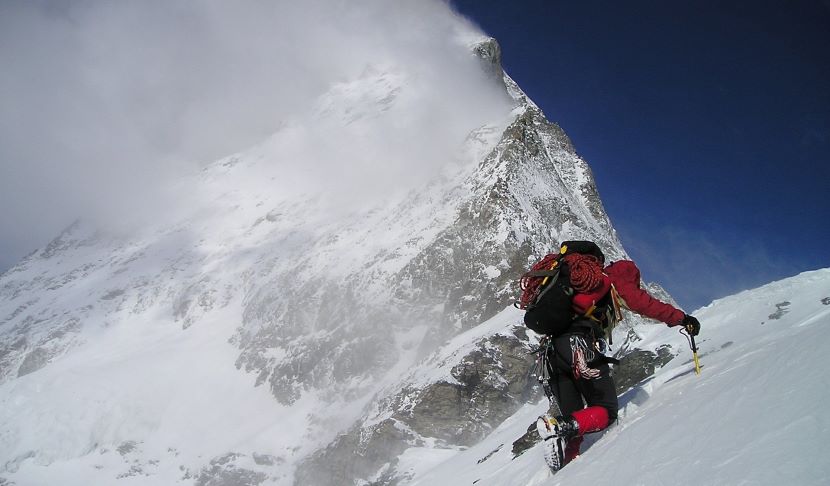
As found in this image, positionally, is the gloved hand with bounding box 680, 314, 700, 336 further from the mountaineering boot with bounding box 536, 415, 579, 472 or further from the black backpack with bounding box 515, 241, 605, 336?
the mountaineering boot with bounding box 536, 415, 579, 472

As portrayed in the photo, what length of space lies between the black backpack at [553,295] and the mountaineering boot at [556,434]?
2.93 feet

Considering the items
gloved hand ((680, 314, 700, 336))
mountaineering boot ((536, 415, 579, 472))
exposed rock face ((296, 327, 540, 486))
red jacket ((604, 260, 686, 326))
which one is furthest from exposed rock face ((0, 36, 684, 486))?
mountaineering boot ((536, 415, 579, 472))

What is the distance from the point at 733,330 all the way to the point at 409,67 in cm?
13885

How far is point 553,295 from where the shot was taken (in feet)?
15.9

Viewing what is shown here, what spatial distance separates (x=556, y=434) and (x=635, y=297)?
1.50 meters

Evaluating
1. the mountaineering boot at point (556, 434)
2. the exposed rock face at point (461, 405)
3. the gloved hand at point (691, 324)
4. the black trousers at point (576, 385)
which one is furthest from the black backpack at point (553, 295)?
the exposed rock face at point (461, 405)

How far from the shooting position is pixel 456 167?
235 feet

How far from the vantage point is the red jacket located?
4.77 m

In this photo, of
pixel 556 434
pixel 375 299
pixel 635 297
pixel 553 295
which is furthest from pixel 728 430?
pixel 375 299

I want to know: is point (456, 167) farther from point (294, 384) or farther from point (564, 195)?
point (294, 384)

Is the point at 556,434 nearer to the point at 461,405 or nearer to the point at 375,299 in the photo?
the point at 461,405

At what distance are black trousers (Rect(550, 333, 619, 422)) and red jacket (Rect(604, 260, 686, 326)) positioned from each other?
55cm

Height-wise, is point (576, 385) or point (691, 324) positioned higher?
point (691, 324)

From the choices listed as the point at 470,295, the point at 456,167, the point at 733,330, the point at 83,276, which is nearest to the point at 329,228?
the point at 456,167
